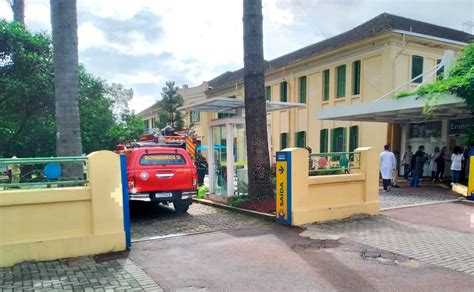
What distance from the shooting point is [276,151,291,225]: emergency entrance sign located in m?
8.10

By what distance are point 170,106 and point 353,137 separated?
2715 centimetres

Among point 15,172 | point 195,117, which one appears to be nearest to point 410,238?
point 15,172

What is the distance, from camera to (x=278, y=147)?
28.4 metres

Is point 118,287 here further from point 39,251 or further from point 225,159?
point 225,159

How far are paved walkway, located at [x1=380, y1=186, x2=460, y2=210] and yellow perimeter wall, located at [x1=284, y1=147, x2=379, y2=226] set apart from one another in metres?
1.43

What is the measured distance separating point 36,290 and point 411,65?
20.6 m

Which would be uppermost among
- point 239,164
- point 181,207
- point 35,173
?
point 35,173

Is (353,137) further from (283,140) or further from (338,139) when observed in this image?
(283,140)

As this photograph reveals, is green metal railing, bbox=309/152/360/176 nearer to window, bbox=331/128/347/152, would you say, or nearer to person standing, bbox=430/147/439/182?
person standing, bbox=430/147/439/182

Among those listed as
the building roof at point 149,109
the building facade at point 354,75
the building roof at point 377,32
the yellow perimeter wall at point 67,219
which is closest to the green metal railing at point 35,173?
the yellow perimeter wall at point 67,219

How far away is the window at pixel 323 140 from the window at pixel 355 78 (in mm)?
3329

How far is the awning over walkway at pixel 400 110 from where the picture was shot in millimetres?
12971

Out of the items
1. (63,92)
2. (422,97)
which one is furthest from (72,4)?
(422,97)

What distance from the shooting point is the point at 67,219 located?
611cm
